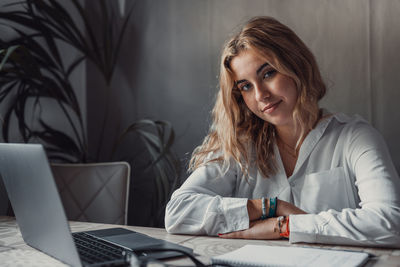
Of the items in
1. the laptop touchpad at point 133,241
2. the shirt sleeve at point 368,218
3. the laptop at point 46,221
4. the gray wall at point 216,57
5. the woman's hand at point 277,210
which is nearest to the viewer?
the laptop at point 46,221

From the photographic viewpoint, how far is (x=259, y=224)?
143 centimetres

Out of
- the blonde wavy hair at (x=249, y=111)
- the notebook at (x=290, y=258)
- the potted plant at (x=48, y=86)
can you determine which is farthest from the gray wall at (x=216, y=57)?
the notebook at (x=290, y=258)

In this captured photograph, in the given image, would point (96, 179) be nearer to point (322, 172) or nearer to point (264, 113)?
point (264, 113)

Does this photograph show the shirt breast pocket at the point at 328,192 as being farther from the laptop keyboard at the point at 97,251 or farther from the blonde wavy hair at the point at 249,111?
the laptop keyboard at the point at 97,251

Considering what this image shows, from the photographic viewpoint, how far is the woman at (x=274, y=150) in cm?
152

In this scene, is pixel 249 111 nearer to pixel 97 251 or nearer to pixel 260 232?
pixel 260 232

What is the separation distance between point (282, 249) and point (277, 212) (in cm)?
38

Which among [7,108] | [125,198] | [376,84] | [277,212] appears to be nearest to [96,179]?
[125,198]

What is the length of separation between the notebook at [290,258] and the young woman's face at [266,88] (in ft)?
2.54

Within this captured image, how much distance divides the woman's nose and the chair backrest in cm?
82

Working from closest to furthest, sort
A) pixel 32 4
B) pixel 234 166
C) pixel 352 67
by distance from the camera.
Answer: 1. pixel 234 166
2. pixel 352 67
3. pixel 32 4

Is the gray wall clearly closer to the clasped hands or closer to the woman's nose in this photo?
the woman's nose

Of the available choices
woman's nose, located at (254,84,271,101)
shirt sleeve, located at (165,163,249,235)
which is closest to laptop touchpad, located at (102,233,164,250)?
shirt sleeve, located at (165,163,249,235)

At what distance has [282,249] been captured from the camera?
3.71 feet
